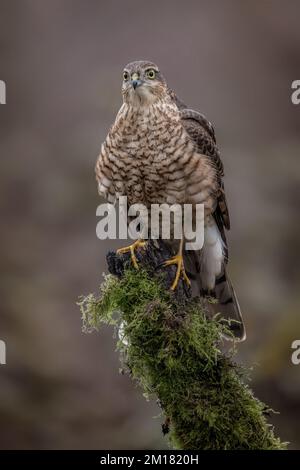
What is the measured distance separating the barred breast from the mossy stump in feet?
2.82

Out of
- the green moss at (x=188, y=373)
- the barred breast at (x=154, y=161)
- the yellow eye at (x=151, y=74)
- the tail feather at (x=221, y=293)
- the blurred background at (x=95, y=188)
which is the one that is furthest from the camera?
the blurred background at (x=95, y=188)

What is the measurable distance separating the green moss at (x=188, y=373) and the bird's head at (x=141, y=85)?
1393mm

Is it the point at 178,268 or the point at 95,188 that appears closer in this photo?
the point at 178,268

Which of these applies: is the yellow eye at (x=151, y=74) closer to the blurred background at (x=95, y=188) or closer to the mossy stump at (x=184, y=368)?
the mossy stump at (x=184, y=368)

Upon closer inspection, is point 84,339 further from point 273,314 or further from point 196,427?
point 196,427

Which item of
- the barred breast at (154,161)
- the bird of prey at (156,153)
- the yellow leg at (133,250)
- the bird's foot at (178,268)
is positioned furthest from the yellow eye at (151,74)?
the bird's foot at (178,268)

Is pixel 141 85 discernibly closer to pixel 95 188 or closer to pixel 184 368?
pixel 184 368

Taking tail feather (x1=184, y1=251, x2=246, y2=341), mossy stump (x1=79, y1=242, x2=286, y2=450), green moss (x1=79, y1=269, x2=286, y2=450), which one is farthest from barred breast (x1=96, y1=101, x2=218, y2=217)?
green moss (x1=79, y1=269, x2=286, y2=450)

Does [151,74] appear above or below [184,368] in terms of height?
above

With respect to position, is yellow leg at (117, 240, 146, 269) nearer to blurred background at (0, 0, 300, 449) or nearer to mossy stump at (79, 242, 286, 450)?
mossy stump at (79, 242, 286, 450)

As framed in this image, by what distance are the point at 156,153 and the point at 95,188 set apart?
384 cm

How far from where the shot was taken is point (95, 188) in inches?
349

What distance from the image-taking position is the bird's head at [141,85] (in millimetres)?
5129

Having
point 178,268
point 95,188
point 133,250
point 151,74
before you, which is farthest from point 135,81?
point 95,188
